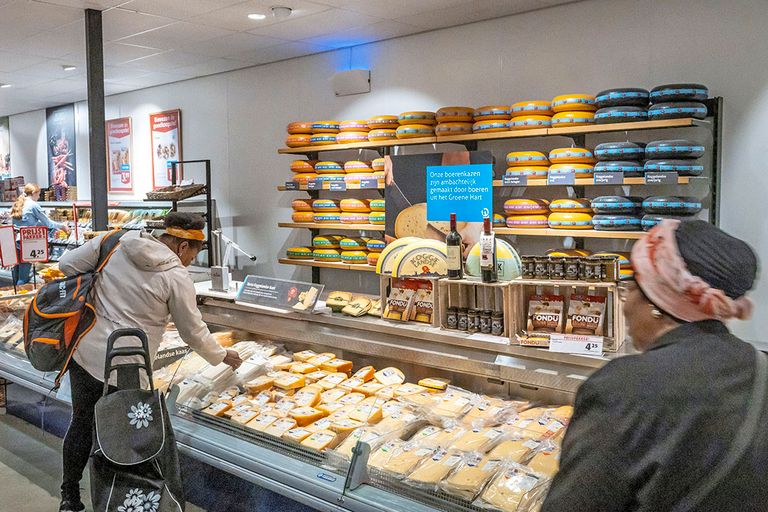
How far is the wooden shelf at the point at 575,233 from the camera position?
4.64m

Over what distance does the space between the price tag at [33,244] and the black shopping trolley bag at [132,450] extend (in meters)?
3.75

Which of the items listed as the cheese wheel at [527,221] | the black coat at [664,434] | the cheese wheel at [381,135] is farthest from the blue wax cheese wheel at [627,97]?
the black coat at [664,434]

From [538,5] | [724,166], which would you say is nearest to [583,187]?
[724,166]

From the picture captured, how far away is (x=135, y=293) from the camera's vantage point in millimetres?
3141

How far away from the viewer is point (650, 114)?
Answer: 14.9 ft

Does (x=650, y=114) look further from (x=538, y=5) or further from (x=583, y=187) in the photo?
(x=538, y=5)

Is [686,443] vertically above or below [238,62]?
below

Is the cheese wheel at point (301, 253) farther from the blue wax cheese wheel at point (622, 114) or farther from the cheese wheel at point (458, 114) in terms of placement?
the blue wax cheese wheel at point (622, 114)

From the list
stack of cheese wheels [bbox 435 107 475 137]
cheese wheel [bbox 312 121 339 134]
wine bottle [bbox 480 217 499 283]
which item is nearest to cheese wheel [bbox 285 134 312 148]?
cheese wheel [bbox 312 121 339 134]

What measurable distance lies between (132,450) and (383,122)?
12.9 ft

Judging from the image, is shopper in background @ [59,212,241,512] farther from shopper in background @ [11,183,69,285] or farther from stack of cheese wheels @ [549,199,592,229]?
shopper in background @ [11,183,69,285]

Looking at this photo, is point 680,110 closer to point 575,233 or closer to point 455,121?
point 575,233

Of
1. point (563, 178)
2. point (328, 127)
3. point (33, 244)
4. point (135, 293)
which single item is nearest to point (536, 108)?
point (563, 178)

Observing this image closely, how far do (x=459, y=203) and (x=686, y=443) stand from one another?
3906 mm
